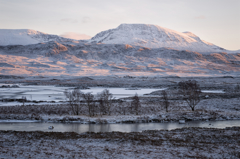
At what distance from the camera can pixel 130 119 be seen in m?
28.1

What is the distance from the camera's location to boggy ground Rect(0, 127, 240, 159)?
14.9m

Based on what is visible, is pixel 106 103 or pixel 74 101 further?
pixel 106 103

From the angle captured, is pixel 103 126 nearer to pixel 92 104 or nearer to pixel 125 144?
pixel 125 144

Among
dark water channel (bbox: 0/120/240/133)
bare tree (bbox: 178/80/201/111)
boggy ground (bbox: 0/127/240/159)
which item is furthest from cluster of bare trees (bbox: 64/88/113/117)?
bare tree (bbox: 178/80/201/111)

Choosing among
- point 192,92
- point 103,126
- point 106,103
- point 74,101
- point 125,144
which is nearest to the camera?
point 125,144

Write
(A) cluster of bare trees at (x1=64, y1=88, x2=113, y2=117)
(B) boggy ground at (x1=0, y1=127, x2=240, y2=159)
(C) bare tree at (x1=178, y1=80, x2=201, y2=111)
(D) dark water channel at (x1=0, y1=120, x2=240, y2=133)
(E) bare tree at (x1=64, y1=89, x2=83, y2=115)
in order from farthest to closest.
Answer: (C) bare tree at (x1=178, y1=80, x2=201, y2=111), (E) bare tree at (x1=64, y1=89, x2=83, y2=115), (A) cluster of bare trees at (x1=64, y1=88, x2=113, y2=117), (D) dark water channel at (x1=0, y1=120, x2=240, y2=133), (B) boggy ground at (x1=0, y1=127, x2=240, y2=159)

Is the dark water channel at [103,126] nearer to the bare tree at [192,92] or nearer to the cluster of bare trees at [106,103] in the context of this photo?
the cluster of bare trees at [106,103]

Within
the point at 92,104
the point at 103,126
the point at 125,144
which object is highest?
the point at 92,104

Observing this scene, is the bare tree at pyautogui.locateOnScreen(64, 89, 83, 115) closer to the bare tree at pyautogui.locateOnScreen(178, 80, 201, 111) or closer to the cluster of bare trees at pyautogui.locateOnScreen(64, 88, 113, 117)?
the cluster of bare trees at pyautogui.locateOnScreen(64, 88, 113, 117)

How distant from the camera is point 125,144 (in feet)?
57.3

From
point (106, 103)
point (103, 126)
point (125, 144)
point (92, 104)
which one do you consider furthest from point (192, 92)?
point (125, 144)

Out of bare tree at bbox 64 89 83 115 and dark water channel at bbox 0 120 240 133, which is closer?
dark water channel at bbox 0 120 240 133

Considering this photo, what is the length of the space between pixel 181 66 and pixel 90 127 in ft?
593

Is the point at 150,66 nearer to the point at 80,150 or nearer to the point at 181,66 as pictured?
the point at 181,66
